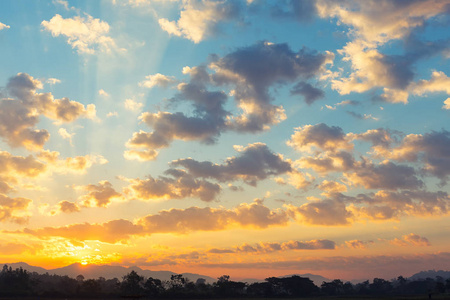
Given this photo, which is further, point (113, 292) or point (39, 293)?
point (113, 292)

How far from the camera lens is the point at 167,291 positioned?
641 feet

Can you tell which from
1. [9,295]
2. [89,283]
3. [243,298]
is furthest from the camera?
[243,298]

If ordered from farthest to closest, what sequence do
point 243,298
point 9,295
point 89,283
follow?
point 243,298 → point 89,283 → point 9,295

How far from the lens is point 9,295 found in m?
170

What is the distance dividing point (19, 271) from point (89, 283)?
3362cm

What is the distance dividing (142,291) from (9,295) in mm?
55905

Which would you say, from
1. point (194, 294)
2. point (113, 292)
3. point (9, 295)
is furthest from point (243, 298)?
point (9, 295)

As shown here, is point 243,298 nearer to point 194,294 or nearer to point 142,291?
point 194,294

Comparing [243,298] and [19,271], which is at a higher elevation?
A: [19,271]

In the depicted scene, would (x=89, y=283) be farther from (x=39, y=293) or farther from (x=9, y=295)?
(x=9, y=295)

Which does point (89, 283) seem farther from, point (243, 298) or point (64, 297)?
point (243, 298)

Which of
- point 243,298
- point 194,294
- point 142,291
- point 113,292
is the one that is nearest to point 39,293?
point 113,292

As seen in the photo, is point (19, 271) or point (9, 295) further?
point (19, 271)

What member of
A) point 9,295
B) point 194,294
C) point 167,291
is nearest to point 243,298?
point 194,294
